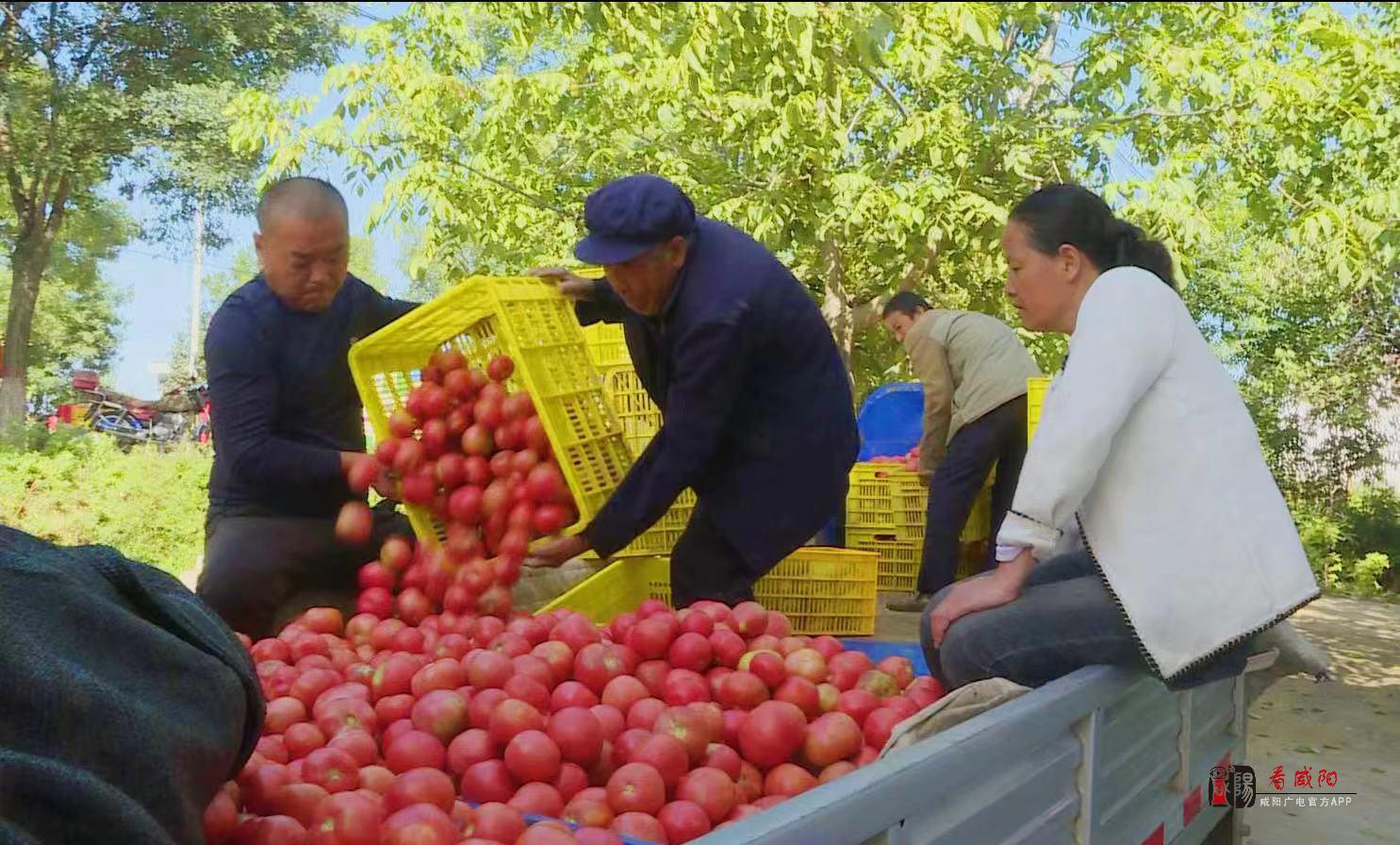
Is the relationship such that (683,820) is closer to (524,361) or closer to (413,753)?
(413,753)

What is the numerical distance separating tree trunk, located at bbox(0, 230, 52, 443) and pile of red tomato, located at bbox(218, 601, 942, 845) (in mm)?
754

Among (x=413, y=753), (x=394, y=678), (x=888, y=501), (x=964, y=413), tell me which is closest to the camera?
(x=413, y=753)

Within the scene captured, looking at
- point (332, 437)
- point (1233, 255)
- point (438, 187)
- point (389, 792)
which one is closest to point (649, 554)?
point (332, 437)

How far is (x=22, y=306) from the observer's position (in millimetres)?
2365

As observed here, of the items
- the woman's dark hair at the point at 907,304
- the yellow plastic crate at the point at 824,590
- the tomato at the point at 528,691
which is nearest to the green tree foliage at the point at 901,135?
the woman's dark hair at the point at 907,304

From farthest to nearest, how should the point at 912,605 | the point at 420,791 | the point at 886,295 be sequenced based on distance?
the point at 886,295 → the point at 912,605 → the point at 420,791

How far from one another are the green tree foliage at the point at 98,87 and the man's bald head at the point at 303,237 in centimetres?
26

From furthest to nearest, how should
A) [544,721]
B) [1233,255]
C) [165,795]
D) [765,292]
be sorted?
[1233,255], [765,292], [544,721], [165,795]

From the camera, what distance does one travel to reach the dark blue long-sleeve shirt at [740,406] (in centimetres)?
281

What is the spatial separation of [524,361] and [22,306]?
3.73 feet

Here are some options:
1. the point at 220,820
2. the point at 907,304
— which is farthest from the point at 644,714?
the point at 907,304

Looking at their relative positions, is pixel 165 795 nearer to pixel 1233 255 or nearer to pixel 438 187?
pixel 438 187

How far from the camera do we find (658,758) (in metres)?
1.89

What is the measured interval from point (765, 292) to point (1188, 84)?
12.3ft
